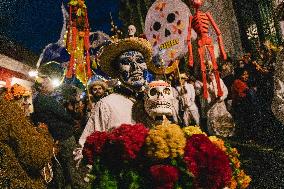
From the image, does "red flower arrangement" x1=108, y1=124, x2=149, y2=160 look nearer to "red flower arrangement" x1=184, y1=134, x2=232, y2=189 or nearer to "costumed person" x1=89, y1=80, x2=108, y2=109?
"red flower arrangement" x1=184, y1=134, x2=232, y2=189

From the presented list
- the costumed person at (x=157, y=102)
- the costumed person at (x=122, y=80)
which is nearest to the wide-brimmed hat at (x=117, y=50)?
the costumed person at (x=122, y=80)

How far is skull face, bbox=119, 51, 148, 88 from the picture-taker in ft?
12.4

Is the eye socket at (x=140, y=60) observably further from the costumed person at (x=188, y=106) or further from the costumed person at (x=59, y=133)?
the costumed person at (x=188, y=106)

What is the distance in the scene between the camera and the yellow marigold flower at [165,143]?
2.22 metres

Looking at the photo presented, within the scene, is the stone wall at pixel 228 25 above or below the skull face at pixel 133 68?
above

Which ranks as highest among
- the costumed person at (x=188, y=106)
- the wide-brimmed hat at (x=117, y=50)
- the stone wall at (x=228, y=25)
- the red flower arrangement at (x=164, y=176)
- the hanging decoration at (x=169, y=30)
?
the stone wall at (x=228, y=25)

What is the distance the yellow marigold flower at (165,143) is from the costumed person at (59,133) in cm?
312

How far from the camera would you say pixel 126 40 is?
387 centimetres

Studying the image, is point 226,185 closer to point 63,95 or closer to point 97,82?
point 97,82

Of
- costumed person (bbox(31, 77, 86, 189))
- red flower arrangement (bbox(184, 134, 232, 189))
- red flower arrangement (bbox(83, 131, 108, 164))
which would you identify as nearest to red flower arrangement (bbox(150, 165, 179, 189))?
red flower arrangement (bbox(184, 134, 232, 189))

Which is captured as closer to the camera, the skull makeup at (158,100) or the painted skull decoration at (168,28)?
the skull makeup at (158,100)

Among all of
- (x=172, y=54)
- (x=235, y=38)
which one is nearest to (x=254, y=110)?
(x=172, y=54)

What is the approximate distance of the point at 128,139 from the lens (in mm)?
2291

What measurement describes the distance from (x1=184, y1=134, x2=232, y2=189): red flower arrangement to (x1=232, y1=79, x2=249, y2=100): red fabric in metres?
4.90
